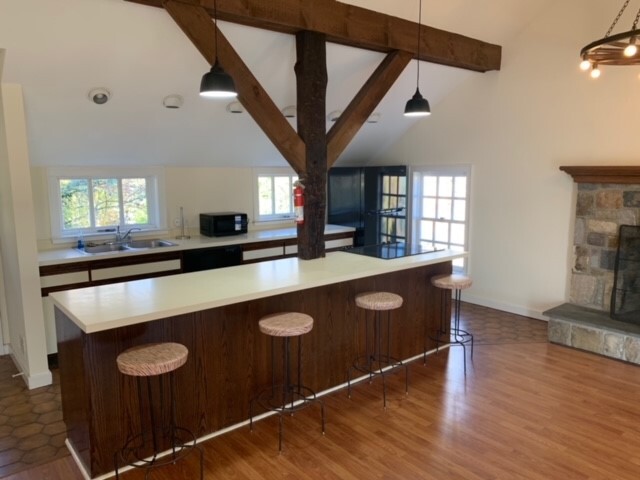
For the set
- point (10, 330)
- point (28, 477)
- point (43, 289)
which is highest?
point (43, 289)

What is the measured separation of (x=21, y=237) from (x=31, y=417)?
48.8 inches

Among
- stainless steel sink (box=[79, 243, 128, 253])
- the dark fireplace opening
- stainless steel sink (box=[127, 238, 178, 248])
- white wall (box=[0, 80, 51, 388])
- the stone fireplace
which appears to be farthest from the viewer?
stainless steel sink (box=[127, 238, 178, 248])

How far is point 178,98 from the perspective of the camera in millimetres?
3920

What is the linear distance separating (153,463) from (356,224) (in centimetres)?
426

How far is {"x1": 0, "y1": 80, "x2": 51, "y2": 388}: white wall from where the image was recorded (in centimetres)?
325

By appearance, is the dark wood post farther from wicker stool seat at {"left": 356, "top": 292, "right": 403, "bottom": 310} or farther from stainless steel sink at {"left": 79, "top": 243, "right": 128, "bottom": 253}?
stainless steel sink at {"left": 79, "top": 243, "right": 128, "bottom": 253}

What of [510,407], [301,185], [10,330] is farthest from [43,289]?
[510,407]

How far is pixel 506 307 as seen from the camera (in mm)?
5301

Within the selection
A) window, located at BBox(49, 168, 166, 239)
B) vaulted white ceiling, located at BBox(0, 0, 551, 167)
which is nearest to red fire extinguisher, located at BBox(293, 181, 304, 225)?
vaulted white ceiling, located at BBox(0, 0, 551, 167)

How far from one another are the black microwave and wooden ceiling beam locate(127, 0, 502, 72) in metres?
2.22

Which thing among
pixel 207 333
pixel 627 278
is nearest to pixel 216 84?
pixel 207 333

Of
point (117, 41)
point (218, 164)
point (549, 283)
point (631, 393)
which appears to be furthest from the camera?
point (218, 164)

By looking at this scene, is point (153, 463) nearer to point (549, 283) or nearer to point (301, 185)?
point (301, 185)

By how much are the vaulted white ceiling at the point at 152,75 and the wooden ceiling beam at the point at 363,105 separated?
22 centimetres
